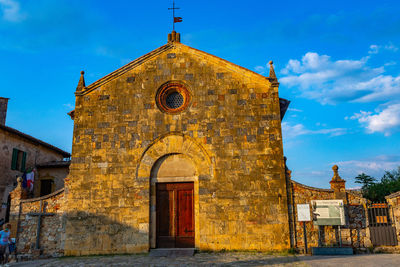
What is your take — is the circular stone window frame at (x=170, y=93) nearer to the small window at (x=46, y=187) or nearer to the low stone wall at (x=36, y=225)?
the low stone wall at (x=36, y=225)

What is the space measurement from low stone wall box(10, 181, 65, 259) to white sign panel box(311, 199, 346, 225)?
9742 mm

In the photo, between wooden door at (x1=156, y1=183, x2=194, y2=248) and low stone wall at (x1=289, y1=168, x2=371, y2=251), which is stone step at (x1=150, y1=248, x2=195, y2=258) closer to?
wooden door at (x1=156, y1=183, x2=194, y2=248)

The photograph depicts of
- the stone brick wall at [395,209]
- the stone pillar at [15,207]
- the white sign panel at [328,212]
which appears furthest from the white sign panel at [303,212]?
the stone pillar at [15,207]

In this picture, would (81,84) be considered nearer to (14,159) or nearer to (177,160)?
(177,160)

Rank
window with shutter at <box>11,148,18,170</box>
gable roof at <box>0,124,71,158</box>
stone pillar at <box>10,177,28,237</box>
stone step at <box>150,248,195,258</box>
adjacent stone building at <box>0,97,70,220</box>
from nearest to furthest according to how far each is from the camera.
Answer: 1. stone step at <box>150,248,195,258</box>
2. stone pillar at <box>10,177,28,237</box>
3. adjacent stone building at <box>0,97,70,220</box>
4. gable roof at <box>0,124,71,158</box>
5. window with shutter at <box>11,148,18,170</box>

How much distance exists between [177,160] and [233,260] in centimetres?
451

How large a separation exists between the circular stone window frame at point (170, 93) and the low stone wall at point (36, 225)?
545 cm

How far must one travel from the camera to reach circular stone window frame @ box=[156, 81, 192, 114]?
43.4 ft

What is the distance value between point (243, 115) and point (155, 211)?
5.17 m

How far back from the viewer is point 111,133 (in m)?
13.1

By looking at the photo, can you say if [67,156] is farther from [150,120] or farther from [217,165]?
[217,165]

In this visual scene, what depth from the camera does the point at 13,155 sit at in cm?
1912

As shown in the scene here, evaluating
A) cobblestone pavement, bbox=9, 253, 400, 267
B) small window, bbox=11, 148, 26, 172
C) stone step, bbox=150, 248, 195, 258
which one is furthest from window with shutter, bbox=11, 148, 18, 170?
stone step, bbox=150, 248, 195, 258

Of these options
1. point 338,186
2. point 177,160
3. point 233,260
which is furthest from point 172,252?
point 338,186
